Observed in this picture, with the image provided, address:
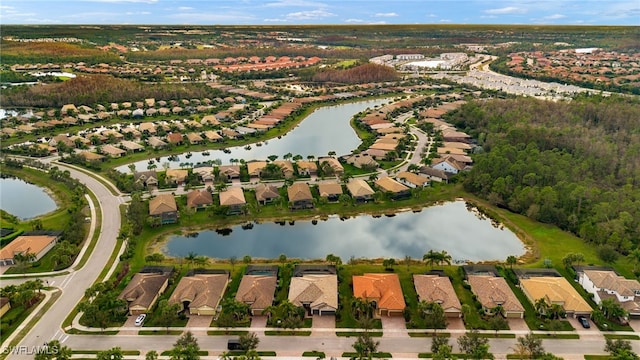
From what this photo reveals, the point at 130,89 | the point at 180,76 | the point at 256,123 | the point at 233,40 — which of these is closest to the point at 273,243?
the point at 256,123

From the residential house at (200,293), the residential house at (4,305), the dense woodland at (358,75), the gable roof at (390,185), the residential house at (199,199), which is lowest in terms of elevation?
the residential house at (4,305)

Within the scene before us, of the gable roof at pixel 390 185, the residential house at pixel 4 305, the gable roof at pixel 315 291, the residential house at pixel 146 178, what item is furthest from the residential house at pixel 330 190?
the residential house at pixel 4 305

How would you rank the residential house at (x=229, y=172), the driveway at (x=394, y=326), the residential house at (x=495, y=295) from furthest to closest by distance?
1. the residential house at (x=229, y=172)
2. the residential house at (x=495, y=295)
3. the driveway at (x=394, y=326)

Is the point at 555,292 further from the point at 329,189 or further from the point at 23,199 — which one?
the point at 23,199

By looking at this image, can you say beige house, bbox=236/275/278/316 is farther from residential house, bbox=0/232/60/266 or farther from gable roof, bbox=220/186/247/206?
residential house, bbox=0/232/60/266

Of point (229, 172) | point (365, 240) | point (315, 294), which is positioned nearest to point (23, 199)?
point (229, 172)

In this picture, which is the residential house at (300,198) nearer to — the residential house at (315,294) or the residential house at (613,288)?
the residential house at (315,294)
